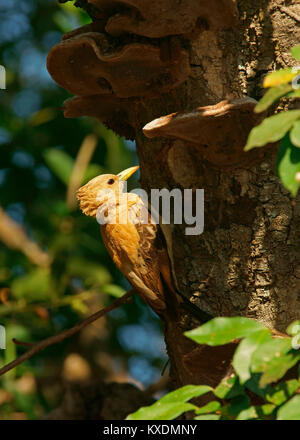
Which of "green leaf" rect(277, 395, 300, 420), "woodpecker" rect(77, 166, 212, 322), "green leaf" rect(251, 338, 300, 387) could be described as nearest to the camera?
"green leaf" rect(277, 395, 300, 420)

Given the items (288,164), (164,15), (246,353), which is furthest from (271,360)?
(164,15)

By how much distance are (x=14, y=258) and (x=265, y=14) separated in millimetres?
3443

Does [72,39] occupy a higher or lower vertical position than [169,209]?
higher

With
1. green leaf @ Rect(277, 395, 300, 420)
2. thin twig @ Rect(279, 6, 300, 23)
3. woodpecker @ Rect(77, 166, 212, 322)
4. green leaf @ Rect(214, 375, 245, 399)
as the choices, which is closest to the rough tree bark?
thin twig @ Rect(279, 6, 300, 23)

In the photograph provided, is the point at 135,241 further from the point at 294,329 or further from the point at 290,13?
the point at 294,329

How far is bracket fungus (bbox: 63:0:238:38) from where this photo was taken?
226cm

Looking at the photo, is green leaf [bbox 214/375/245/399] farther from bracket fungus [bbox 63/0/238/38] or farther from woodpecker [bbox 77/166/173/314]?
bracket fungus [bbox 63/0/238/38]

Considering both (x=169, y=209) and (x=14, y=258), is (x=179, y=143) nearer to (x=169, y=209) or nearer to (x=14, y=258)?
(x=169, y=209)

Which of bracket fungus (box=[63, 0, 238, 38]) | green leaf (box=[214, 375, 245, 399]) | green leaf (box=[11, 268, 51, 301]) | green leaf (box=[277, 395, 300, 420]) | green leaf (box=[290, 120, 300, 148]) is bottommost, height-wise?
green leaf (box=[11, 268, 51, 301])

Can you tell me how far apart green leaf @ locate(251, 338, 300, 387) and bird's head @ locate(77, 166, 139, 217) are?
2.05 metres

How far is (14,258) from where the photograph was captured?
5.48 metres

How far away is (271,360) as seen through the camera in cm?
157

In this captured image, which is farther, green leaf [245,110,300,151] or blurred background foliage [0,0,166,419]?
blurred background foliage [0,0,166,419]
